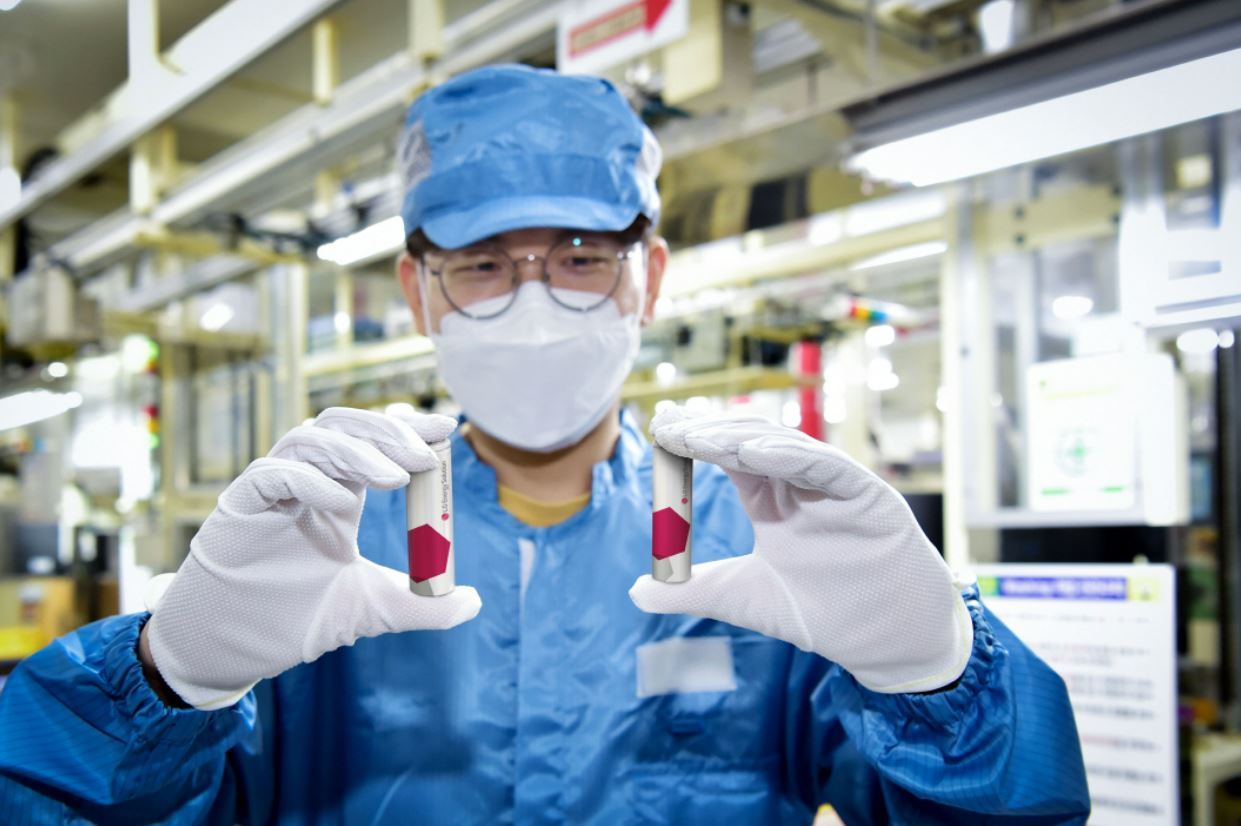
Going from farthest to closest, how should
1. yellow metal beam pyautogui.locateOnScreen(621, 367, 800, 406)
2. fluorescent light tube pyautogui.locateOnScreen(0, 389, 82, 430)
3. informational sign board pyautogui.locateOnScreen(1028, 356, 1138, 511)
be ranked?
yellow metal beam pyautogui.locateOnScreen(621, 367, 800, 406), informational sign board pyautogui.locateOnScreen(1028, 356, 1138, 511), fluorescent light tube pyautogui.locateOnScreen(0, 389, 82, 430)

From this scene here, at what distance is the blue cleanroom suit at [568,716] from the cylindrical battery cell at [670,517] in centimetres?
17

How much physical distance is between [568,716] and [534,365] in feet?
1.70

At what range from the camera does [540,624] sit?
4.17 ft

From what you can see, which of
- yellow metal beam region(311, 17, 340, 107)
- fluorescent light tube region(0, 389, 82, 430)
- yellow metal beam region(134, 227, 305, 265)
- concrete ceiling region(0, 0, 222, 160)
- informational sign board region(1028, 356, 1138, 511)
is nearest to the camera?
concrete ceiling region(0, 0, 222, 160)

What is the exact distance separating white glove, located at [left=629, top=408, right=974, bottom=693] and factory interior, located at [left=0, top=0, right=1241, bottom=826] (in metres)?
0.11

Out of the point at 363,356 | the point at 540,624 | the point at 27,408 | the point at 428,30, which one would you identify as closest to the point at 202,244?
the point at 363,356

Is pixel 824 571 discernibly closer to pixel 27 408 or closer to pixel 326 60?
pixel 27 408

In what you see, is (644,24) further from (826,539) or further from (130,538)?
(130,538)

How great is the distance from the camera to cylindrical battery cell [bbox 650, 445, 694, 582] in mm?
1051

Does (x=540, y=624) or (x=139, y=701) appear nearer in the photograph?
(x=139, y=701)

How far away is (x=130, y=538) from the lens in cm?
497

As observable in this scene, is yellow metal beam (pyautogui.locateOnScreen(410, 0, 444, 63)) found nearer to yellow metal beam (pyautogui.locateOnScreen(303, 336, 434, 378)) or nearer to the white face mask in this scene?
the white face mask

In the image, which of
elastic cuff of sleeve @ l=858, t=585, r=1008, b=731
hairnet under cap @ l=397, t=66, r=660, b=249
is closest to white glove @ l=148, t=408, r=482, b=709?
hairnet under cap @ l=397, t=66, r=660, b=249

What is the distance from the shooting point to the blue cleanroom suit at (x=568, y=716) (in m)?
1.04
